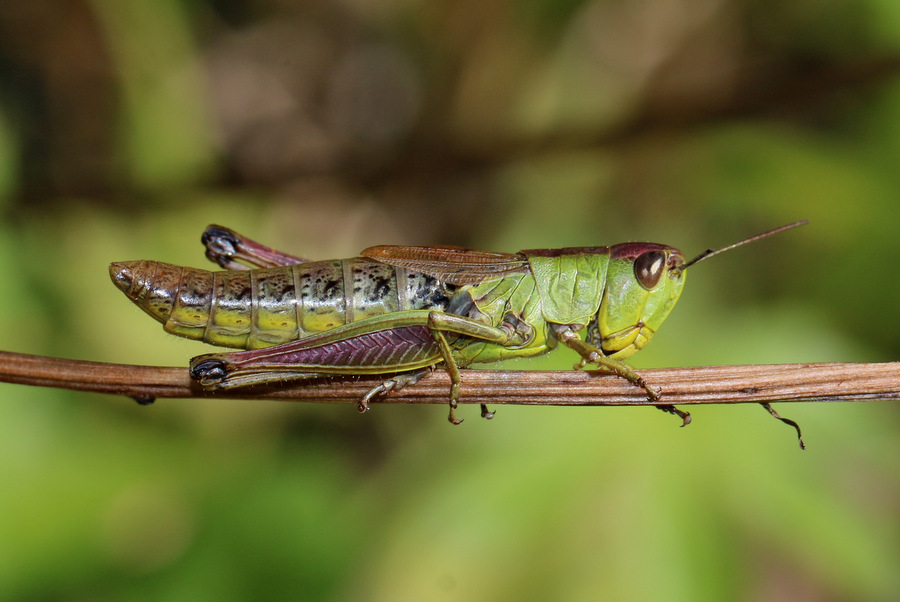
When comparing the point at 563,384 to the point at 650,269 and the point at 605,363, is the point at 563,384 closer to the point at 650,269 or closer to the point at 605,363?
the point at 605,363

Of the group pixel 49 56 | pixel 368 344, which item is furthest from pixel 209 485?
pixel 49 56

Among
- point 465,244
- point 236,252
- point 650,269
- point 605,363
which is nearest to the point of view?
point 605,363

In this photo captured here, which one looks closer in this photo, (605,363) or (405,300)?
(605,363)

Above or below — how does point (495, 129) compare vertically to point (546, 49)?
below

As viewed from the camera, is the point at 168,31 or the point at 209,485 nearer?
the point at 209,485

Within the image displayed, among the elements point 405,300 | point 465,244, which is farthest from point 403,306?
point 465,244

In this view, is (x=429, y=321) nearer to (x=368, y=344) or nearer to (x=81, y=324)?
(x=368, y=344)

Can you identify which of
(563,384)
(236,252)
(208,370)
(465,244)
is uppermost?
(465,244)

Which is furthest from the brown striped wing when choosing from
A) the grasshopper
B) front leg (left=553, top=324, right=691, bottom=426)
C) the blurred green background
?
the blurred green background

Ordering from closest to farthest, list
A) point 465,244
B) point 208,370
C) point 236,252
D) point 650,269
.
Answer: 1. point 208,370
2. point 650,269
3. point 236,252
4. point 465,244
